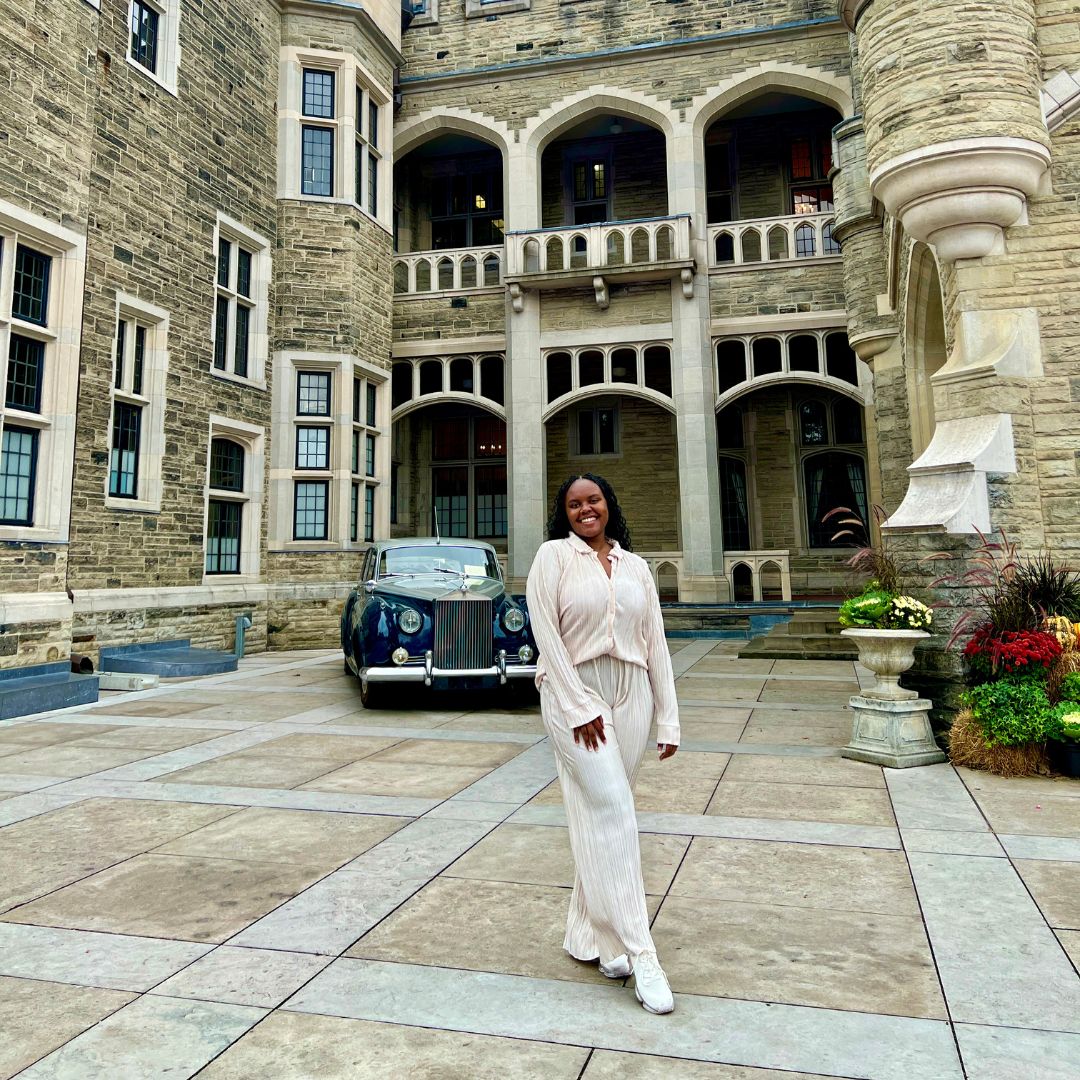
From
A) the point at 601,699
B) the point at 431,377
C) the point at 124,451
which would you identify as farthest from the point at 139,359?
the point at 601,699

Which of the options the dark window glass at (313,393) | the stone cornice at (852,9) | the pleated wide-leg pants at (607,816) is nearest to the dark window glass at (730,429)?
the dark window glass at (313,393)

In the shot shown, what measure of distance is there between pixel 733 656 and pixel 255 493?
8083 millimetres

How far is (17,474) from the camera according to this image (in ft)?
29.4

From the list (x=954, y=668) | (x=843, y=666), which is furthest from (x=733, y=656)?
(x=954, y=668)

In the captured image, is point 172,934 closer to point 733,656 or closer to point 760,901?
point 760,901

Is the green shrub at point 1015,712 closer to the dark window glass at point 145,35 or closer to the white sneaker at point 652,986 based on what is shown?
the white sneaker at point 652,986

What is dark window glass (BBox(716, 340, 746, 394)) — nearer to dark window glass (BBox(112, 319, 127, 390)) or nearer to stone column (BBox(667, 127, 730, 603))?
stone column (BBox(667, 127, 730, 603))

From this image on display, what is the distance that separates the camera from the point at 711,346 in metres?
15.2

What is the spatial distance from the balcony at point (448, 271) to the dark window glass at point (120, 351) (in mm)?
6531

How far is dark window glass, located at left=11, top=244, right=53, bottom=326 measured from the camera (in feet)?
29.2

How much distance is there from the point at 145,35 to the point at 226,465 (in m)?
6.15

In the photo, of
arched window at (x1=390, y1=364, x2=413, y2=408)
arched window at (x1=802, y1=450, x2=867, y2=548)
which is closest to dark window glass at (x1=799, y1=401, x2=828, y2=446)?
arched window at (x1=802, y1=450, x2=867, y2=548)

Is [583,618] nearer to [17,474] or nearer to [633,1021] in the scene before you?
[633,1021]

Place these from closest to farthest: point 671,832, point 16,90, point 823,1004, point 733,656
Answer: point 823,1004 → point 671,832 → point 16,90 → point 733,656
